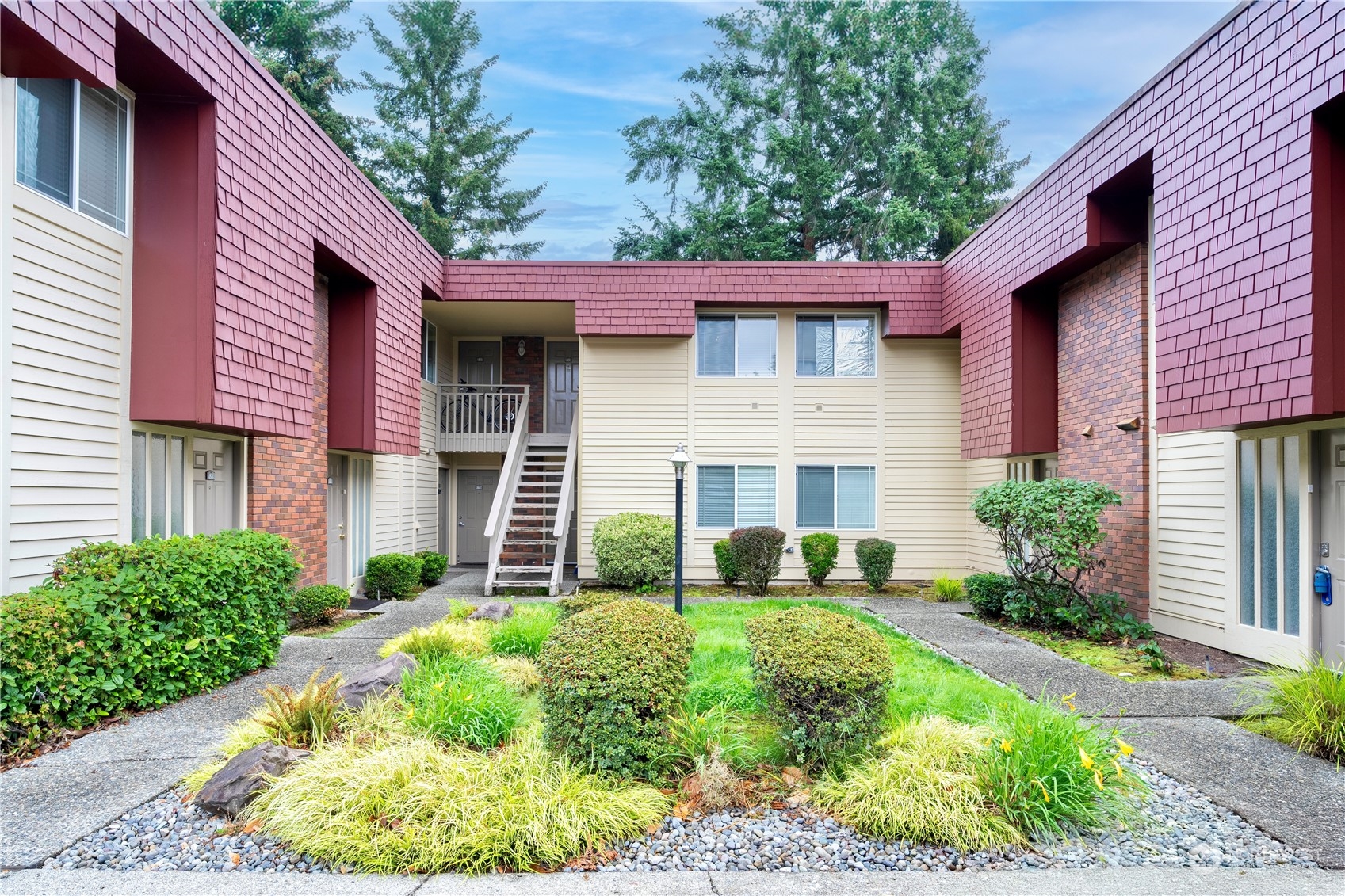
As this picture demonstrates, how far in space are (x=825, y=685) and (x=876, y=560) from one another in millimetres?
8731

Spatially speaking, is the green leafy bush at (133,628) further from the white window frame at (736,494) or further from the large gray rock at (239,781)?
the white window frame at (736,494)

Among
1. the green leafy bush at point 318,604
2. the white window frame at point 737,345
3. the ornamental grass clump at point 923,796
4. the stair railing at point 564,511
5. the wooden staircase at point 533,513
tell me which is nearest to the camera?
the ornamental grass clump at point 923,796

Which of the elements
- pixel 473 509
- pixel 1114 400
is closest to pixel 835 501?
pixel 1114 400

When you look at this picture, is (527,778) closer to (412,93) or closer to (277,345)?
(277,345)

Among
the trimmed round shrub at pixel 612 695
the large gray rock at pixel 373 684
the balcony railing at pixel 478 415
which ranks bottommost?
the large gray rock at pixel 373 684

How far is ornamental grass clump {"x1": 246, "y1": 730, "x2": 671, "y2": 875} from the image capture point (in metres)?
3.33

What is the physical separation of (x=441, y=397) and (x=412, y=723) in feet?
37.2

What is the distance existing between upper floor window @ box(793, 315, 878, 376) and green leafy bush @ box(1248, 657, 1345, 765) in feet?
29.4

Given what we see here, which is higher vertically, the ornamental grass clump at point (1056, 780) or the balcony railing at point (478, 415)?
the balcony railing at point (478, 415)

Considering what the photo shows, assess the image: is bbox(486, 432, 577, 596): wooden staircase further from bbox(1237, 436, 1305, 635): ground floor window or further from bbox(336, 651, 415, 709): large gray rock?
bbox(1237, 436, 1305, 635): ground floor window

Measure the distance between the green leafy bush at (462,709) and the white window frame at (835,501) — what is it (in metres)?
8.86

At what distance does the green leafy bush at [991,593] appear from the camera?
9.68 metres

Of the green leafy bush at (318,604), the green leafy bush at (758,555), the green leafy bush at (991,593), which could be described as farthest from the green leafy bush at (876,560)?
the green leafy bush at (318,604)

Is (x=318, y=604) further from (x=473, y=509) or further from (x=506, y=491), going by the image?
(x=473, y=509)
